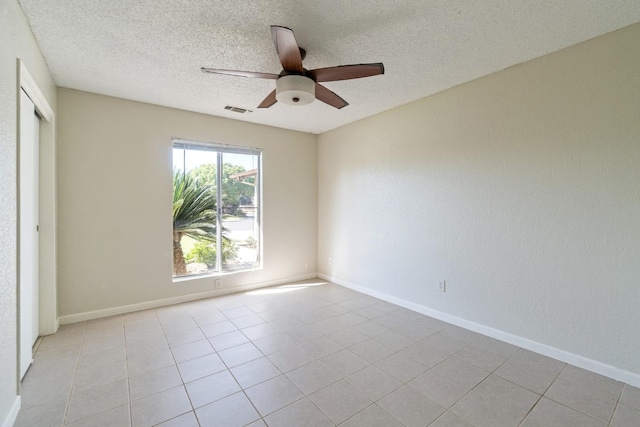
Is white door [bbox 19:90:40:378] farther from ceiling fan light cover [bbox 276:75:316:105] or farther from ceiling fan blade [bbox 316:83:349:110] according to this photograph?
ceiling fan blade [bbox 316:83:349:110]

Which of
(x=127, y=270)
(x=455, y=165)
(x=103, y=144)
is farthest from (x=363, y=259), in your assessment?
(x=103, y=144)

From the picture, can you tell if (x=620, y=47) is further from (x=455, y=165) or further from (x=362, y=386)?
(x=362, y=386)

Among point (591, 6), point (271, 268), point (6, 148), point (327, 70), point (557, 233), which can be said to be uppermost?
point (591, 6)

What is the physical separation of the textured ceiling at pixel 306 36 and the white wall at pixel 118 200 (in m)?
0.43

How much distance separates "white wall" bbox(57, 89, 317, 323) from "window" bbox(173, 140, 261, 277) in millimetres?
175

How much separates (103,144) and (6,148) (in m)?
1.83

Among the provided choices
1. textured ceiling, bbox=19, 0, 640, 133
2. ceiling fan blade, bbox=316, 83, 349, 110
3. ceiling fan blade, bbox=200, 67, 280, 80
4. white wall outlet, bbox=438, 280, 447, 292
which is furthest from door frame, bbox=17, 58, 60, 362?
white wall outlet, bbox=438, 280, 447, 292

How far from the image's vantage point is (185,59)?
2439 mm

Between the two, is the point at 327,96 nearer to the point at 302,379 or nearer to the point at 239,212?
the point at 302,379

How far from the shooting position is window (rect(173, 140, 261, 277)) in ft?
12.5

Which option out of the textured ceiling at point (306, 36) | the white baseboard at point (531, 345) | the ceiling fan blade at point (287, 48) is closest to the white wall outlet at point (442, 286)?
the white baseboard at point (531, 345)

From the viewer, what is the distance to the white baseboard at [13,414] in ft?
5.06

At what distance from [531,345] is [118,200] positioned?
454cm

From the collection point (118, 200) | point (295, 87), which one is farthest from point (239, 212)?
point (295, 87)
